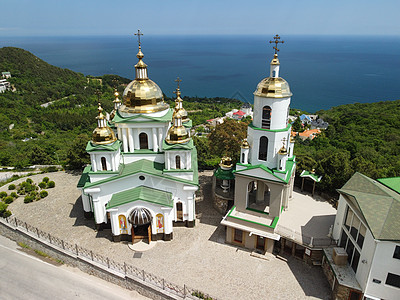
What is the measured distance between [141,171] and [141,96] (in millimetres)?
4482

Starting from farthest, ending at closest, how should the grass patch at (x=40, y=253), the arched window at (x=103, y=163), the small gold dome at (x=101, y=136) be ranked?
the arched window at (x=103, y=163)
the grass patch at (x=40, y=253)
the small gold dome at (x=101, y=136)

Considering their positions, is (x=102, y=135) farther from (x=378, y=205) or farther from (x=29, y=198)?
(x=378, y=205)

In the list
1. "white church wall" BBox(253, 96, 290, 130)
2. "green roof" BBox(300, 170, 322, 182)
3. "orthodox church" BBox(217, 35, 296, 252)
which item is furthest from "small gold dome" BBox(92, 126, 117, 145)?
"green roof" BBox(300, 170, 322, 182)

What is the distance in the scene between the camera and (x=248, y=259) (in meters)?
15.2

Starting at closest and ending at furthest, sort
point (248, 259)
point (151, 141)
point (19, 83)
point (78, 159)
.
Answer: point (248, 259) → point (151, 141) → point (78, 159) → point (19, 83)

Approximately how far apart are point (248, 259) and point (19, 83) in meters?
84.3

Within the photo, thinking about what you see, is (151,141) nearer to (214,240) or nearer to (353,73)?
(214,240)

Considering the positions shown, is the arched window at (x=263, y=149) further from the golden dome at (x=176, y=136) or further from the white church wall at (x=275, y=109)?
the golden dome at (x=176, y=136)

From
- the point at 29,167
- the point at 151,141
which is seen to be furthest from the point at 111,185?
the point at 29,167

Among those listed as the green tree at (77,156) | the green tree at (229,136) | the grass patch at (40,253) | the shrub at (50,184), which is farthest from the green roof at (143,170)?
the green tree at (77,156)

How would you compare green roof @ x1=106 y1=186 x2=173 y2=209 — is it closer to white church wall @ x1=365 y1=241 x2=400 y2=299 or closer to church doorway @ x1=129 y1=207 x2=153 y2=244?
church doorway @ x1=129 y1=207 x2=153 y2=244

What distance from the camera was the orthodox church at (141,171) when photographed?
51.7ft

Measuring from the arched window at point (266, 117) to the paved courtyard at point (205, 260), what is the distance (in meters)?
6.82

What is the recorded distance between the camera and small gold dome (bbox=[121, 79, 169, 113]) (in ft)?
55.8
